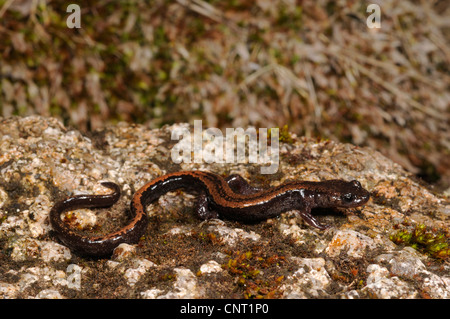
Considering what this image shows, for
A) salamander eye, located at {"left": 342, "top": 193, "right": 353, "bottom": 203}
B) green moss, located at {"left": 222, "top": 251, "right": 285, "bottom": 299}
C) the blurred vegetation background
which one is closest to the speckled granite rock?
green moss, located at {"left": 222, "top": 251, "right": 285, "bottom": 299}

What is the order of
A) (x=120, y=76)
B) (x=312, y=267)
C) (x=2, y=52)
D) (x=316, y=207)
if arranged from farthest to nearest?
(x=120, y=76)
(x=2, y=52)
(x=316, y=207)
(x=312, y=267)

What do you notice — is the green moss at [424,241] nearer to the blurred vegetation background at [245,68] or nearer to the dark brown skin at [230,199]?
the dark brown skin at [230,199]

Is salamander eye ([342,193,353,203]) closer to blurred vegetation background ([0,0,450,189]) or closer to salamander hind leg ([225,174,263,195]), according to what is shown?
salamander hind leg ([225,174,263,195])

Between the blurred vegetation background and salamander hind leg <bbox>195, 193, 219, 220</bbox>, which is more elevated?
the blurred vegetation background

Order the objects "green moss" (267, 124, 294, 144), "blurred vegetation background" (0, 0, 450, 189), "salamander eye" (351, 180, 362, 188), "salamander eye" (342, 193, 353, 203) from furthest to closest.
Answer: "blurred vegetation background" (0, 0, 450, 189) < "green moss" (267, 124, 294, 144) < "salamander eye" (351, 180, 362, 188) < "salamander eye" (342, 193, 353, 203)

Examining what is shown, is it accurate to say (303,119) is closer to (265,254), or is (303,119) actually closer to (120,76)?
(120,76)

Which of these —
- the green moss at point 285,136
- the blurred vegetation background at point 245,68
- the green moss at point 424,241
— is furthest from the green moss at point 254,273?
the blurred vegetation background at point 245,68

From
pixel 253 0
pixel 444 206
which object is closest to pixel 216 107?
pixel 253 0
